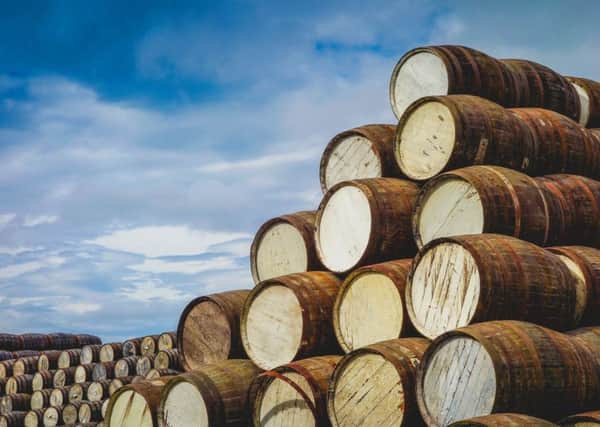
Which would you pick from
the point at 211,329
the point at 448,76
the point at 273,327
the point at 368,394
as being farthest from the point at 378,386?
the point at 448,76

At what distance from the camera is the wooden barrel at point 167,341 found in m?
10.3

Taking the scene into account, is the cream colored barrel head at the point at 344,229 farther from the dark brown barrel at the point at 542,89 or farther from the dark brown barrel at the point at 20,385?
the dark brown barrel at the point at 20,385

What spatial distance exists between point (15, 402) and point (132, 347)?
250 cm

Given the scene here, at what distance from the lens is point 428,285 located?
557 cm

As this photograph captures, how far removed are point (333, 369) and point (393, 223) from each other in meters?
1.25

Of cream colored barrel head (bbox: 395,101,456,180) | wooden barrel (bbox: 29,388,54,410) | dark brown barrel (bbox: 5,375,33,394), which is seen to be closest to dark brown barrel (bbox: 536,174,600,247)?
cream colored barrel head (bbox: 395,101,456,180)

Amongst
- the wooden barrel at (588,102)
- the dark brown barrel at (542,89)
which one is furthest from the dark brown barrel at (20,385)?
the wooden barrel at (588,102)

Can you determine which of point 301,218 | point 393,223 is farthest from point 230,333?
point 393,223

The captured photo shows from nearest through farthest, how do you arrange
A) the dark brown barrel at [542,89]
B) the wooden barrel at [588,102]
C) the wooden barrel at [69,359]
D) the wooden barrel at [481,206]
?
the wooden barrel at [481,206] < the dark brown barrel at [542,89] < the wooden barrel at [588,102] < the wooden barrel at [69,359]

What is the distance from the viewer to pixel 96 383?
36.7 feet

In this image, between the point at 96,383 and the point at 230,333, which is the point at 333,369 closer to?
the point at 230,333

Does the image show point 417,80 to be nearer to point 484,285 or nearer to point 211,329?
point 484,285

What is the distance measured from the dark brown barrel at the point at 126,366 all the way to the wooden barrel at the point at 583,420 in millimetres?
7127

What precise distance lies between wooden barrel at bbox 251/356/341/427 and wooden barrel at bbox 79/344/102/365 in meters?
6.36
